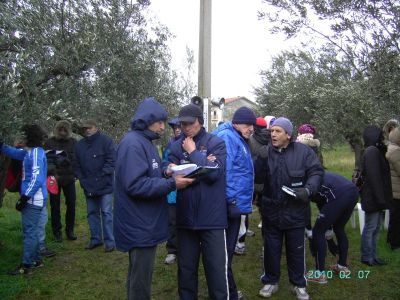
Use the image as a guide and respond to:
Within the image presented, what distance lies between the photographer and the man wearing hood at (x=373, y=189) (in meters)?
5.71

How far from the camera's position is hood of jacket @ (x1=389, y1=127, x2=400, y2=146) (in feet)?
19.6

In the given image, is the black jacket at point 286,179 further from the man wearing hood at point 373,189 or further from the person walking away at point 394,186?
the person walking away at point 394,186

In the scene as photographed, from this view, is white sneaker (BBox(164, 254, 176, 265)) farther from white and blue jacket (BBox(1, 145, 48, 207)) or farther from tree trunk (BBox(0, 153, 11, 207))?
tree trunk (BBox(0, 153, 11, 207))

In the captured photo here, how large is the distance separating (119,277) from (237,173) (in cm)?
238

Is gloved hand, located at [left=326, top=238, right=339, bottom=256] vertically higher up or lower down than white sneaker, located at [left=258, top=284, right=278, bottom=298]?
higher up

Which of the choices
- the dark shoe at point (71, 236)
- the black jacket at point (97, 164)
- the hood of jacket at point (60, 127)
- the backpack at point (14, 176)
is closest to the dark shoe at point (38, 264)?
the backpack at point (14, 176)

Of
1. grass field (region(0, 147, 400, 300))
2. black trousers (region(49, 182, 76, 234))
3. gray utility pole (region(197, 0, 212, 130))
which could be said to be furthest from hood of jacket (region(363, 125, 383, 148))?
black trousers (region(49, 182, 76, 234))

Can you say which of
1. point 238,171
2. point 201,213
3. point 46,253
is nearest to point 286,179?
point 238,171

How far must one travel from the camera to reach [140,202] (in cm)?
358

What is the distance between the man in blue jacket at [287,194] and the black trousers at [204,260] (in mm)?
949

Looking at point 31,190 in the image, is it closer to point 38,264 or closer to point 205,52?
point 38,264

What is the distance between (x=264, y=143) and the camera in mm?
5785

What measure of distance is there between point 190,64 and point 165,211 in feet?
63.7

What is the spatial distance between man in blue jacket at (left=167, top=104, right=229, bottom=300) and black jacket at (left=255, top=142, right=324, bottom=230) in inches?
34.5
